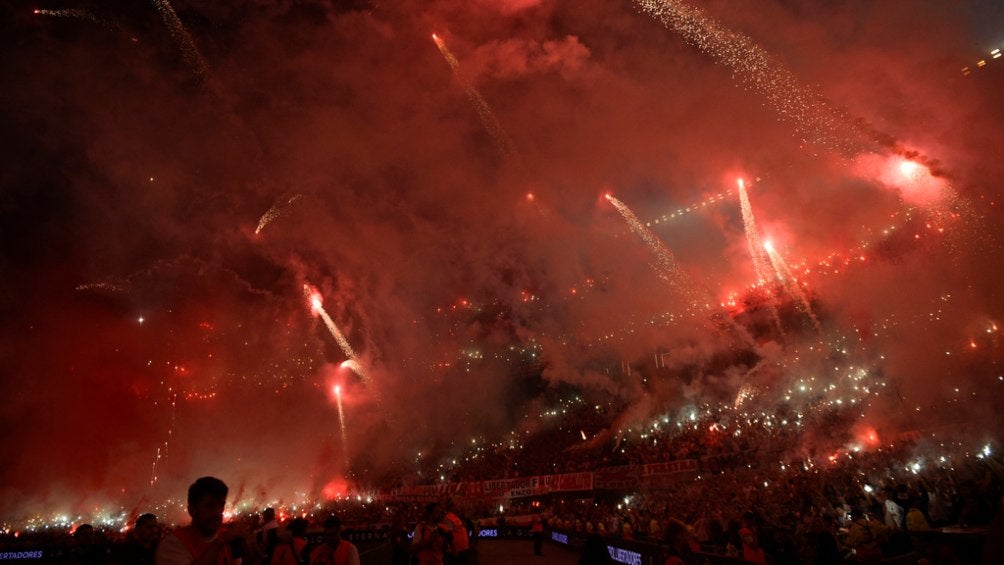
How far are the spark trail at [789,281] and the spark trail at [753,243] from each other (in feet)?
1.96

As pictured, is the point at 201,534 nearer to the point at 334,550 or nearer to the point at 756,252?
the point at 334,550

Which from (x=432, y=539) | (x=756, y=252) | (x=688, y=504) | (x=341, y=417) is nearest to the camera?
(x=432, y=539)

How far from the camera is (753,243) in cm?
3481

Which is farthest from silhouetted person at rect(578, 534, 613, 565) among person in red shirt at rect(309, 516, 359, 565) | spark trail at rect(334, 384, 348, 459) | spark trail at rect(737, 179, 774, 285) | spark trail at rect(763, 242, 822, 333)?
spark trail at rect(334, 384, 348, 459)

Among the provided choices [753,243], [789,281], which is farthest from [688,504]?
[753,243]

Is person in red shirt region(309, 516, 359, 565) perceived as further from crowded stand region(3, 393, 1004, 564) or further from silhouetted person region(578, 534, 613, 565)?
silhouetted person region(578, 534, 613, 565)

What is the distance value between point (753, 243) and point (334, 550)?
35568 mm

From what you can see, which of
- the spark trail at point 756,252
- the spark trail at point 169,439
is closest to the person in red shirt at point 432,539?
the spark trail at point 756,252

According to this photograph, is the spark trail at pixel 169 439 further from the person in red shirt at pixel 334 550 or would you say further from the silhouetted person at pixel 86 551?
the person in red shirt at pixel 334 550

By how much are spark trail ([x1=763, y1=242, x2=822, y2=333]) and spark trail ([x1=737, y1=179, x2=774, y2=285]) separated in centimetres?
60

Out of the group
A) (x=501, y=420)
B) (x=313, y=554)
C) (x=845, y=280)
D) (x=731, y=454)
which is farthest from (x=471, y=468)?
(x=313, y=554)

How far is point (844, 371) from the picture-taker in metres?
19.2

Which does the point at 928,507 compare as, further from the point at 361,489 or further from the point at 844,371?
the point at 361,489

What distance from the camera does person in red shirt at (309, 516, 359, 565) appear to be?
4742 mm
